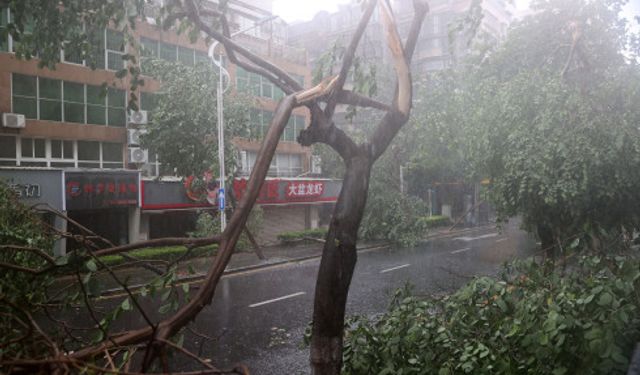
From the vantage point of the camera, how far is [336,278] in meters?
3.70

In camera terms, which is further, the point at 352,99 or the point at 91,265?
the point at 352,99

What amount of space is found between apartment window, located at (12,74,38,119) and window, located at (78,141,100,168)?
2124mm

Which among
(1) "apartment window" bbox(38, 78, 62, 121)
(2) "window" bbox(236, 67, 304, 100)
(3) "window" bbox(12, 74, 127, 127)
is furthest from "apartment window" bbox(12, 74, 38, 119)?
(2) "window" bbox(236, 67, 304, 100)

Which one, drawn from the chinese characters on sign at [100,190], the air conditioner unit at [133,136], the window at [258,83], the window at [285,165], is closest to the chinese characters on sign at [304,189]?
the window at [285,165]

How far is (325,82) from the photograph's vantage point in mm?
3508

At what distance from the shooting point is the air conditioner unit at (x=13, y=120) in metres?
17.6

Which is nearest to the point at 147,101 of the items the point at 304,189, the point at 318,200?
the point at 304,189

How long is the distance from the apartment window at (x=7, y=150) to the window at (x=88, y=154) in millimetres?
2315

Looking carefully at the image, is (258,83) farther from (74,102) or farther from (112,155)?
(74,102)

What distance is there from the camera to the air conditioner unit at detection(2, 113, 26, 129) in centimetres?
1756

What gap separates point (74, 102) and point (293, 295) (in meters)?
12.7

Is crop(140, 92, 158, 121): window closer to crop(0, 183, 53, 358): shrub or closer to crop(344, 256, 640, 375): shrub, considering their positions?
crop(0, 183, 53, 358): shrub

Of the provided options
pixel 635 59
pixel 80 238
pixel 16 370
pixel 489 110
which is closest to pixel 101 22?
pixel 80 238

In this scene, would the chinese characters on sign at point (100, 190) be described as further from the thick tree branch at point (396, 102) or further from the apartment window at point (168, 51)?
the thick tree branch at point (396, 102)
